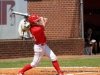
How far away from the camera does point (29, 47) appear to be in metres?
18.3

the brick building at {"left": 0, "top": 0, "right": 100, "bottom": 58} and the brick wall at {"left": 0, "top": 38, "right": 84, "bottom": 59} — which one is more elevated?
the brick building at {"left": 0, "top": 0, "right": 100, "bottom": 58}

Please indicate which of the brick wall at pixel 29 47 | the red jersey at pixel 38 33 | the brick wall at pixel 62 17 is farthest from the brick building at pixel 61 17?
the red jersey at pixel 38 33

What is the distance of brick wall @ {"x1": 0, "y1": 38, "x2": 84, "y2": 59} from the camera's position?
18141mm

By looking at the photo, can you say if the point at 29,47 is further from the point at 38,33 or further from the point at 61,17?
the point at 38,33

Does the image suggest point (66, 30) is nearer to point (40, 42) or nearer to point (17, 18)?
point (17, 18)

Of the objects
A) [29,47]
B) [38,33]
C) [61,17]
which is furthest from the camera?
[61,17]

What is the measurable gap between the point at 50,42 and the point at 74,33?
1.31m

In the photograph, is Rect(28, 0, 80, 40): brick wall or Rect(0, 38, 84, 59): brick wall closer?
Rect(0, 38, 84, 59): brick wall

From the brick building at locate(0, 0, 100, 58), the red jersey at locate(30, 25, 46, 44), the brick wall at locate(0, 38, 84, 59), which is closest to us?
the red jersey at locate(30, 25, 46, 44)

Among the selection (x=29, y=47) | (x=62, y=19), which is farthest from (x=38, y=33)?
(x=62, y=19)

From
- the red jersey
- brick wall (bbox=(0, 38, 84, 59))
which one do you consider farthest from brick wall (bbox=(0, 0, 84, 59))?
the red jersey

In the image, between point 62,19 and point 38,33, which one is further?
point 62,19

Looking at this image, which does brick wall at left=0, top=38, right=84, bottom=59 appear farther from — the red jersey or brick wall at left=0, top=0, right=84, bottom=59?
the red jersey

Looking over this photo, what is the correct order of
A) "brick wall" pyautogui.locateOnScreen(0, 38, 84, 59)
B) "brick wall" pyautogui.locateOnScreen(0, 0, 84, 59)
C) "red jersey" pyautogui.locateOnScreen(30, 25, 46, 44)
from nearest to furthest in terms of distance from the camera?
"red jersey" pyautogui.locateOnScreen(30, 25, 46, 44), "brick wall" pyautogui.locateOnScreen(0, 38, 84, 59), "brick wall" pyautogui.locateOnScreen(0, 0, 84, 59)
